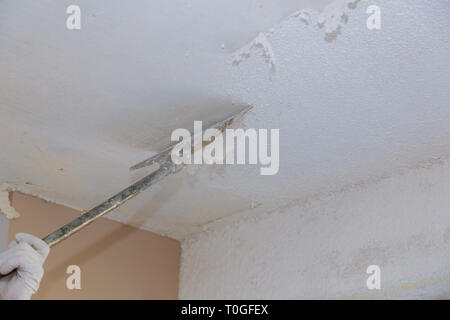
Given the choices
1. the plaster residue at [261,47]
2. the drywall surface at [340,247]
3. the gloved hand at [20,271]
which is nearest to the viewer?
the gloved hand at [20,271]

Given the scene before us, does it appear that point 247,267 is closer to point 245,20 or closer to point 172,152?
point 172,152

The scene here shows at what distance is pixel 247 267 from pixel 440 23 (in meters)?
1.04

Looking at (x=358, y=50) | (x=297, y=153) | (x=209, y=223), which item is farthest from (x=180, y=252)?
(x=358, y=50)

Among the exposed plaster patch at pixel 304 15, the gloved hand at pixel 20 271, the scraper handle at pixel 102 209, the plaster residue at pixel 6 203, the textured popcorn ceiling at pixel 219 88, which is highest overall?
the exposed plaster patch at pixel 304 15

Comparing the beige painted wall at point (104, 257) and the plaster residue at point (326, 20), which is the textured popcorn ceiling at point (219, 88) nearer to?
the plaster residue at point (326, 20)

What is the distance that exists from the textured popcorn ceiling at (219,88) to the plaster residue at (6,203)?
0.06ft

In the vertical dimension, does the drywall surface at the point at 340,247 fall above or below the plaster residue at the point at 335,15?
below

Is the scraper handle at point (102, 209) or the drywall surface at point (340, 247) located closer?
the scraper handle at point (102, 209)

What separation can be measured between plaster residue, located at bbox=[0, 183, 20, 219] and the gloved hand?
2.26 feet

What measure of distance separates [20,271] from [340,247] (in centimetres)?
92

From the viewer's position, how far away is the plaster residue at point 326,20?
1364 mm

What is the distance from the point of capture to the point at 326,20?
54.6 inches

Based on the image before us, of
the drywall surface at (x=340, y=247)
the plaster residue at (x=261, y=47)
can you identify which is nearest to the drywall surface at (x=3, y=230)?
the drywall surface at (x=340, y=247)

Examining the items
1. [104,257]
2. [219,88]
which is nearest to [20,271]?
[219,88]
